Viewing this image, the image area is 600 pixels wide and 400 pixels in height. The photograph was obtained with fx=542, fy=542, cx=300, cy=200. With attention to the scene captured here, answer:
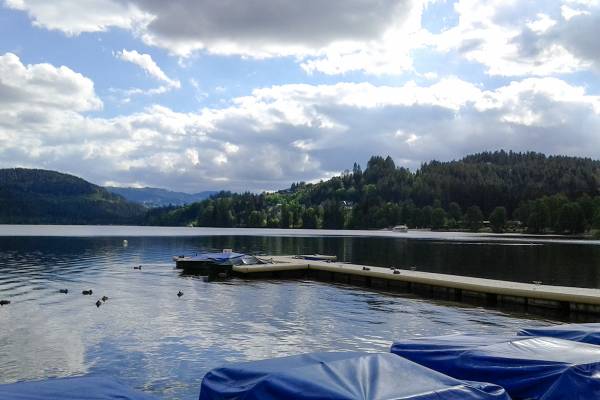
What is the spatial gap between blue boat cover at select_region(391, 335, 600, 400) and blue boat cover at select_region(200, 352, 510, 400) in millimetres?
2517

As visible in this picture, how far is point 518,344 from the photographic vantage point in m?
14.0

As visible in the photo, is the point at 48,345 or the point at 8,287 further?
the point at 8,287

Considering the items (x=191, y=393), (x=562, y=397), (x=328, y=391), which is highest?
(x=328, y=391)

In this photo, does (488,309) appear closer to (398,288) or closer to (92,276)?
(398,288)

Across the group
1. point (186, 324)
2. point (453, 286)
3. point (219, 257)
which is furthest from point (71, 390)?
point (219, 257)

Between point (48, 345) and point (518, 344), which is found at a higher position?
point (518, 344)

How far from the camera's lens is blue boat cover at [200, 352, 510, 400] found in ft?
30.2

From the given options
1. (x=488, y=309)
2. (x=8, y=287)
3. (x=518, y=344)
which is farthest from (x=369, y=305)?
(x=8, y=287)

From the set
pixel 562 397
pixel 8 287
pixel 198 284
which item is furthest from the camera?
pixel 198 284

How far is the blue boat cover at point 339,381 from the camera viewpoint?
921 cm

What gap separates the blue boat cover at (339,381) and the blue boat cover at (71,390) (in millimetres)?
1833

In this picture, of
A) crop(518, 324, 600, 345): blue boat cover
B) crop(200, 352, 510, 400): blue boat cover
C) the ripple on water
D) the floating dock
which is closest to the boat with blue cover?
the floating dock

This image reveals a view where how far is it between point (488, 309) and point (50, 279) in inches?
1607

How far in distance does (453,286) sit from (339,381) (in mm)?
36809
